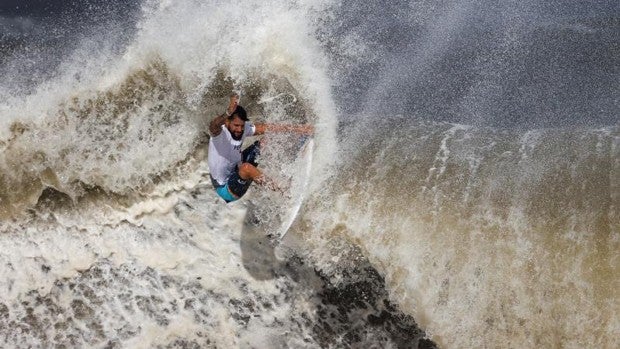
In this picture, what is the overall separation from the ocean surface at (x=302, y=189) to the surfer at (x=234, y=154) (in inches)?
7.0

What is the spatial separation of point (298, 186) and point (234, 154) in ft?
2.38

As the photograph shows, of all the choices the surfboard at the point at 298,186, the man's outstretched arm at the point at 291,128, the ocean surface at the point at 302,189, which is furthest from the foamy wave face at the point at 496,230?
the man's outstretched arm at the point at 291,128

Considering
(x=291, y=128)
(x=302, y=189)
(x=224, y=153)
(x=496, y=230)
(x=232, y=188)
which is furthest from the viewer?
(x=291, y=128)

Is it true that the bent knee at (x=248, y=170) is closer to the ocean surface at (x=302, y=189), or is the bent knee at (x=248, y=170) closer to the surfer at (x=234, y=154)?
the surfer at (x=234, y=154)

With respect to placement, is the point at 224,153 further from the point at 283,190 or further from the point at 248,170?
the point at 283,190

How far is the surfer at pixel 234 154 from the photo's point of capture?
4.61 m

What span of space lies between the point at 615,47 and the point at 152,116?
5356 mm

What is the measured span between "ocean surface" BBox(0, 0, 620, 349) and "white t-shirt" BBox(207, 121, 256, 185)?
463 millimetres

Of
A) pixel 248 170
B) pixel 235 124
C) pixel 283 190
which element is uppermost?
pixel 235 124

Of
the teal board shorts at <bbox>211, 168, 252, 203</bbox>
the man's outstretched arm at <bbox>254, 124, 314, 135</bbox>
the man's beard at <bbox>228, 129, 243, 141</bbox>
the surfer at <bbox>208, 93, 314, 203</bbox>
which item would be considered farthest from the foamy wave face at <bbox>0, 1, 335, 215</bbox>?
the man's beard at <bbox>228, 129, 243, 141</bbox>

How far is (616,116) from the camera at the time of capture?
21.3ft

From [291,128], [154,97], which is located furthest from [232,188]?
[154,97]

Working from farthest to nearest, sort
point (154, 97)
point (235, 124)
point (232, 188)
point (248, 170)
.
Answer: point (154, 97)
point (232, 188)
point (248, 170)
point (235, 124)

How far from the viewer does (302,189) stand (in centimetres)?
532
